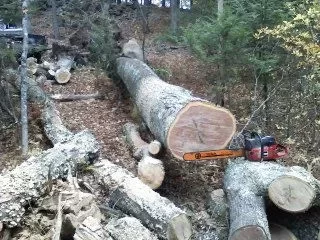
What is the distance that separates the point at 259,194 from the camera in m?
5.20

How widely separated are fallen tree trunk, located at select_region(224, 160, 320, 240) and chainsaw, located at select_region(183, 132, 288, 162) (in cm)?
20

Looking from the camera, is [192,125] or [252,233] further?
[192,125]

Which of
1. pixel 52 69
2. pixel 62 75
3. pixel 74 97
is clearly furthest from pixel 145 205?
pixel 52 69

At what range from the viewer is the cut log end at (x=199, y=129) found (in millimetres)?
5918

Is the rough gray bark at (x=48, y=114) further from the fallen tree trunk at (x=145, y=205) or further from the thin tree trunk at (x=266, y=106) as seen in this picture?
the thin tree trunk at (x=266, y=106)

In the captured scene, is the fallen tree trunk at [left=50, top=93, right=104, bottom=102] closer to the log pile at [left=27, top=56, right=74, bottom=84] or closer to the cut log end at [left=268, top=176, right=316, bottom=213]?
the log pile at [left=27, top=56, right=74, bottom=84]

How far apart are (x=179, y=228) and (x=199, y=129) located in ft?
5.69

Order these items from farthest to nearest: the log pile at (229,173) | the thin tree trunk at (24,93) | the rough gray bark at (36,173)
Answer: the thin tree trunk at (24,93) < the log pile at (229,173) < the rough gray bark at (36,173)

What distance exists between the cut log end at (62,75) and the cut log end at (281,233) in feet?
26.5

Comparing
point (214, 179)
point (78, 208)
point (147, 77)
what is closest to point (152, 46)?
point (147, 77)

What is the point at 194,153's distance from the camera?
19.0 feet

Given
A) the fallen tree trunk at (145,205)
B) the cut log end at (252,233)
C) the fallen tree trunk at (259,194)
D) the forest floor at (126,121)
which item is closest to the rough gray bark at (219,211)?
the forest floor at (126,121)

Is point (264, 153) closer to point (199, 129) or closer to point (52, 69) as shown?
point (199, 129)

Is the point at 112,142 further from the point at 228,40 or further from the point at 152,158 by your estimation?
the point at 228,40
